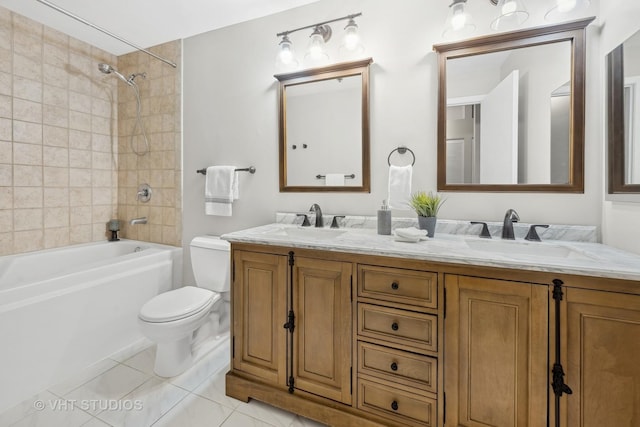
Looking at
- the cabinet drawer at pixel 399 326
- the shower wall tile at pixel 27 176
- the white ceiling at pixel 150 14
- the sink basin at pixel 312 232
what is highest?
the white ceiling at pixel 150 14

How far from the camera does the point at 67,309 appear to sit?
1713 millimetres

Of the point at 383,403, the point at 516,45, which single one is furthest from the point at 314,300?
the point at 516,45

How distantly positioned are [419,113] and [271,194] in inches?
44.4

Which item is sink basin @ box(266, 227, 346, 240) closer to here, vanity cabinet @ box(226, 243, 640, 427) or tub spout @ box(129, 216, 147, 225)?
vanity cabinet @ box(226, 243, 640, 427)

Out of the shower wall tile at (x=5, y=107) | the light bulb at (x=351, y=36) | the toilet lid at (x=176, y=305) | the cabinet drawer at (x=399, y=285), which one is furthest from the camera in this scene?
the shower wall tile at (x=5, y=107)

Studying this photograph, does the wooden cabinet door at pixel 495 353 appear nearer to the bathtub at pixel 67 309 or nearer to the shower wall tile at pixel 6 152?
the bathtub at pixel 67 309

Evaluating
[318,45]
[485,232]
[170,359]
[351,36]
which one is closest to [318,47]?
[318,45]

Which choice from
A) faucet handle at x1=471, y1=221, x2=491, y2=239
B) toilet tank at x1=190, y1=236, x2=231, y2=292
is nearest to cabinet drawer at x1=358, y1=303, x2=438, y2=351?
faucet handle at x1=471, y1=221, x2=491, y2=239

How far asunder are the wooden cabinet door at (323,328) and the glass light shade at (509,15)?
4.82 ft

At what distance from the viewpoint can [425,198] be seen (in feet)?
4.88

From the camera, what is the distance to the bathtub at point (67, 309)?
1.49 m

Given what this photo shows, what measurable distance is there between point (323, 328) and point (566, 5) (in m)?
1.92

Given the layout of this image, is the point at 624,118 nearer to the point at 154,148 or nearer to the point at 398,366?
the point at 398,366

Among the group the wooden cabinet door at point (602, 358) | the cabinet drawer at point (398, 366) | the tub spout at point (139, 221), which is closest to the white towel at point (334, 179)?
the cabinet drawer at point (398, 366)
